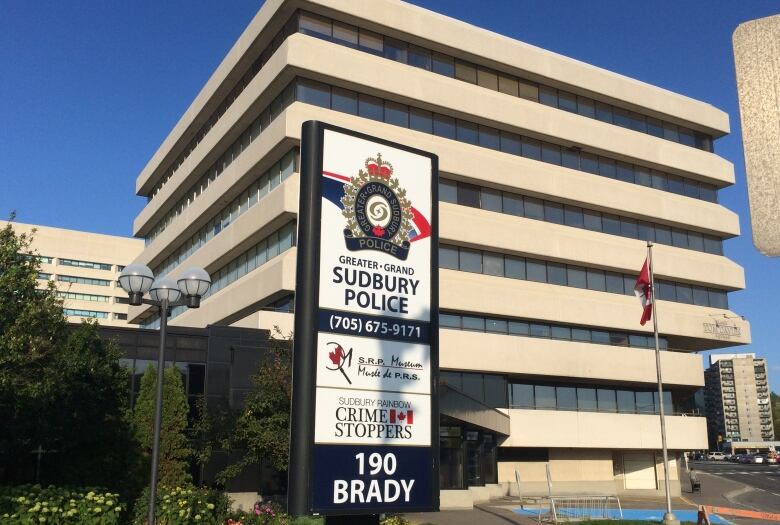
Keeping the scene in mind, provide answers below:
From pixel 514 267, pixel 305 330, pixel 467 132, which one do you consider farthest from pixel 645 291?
pixel 305 330

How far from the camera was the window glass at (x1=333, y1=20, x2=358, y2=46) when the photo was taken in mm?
40062

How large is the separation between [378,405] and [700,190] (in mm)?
44194

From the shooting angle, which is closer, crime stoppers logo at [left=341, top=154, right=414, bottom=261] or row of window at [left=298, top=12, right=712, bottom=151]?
crime stoppers logo at [left=341, top=154, right=414, bottom=261]

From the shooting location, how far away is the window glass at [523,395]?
43.2 m

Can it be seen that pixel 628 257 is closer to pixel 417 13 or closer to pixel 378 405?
pixel 417 13

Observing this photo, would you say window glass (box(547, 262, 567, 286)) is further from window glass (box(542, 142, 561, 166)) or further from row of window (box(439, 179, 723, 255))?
window glass (box(542, 142, 561, 166))

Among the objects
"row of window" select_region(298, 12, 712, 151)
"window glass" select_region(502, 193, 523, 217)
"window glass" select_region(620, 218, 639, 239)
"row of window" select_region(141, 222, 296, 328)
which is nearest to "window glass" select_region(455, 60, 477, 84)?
"row of window" select_region(298, 12, 712, 151)

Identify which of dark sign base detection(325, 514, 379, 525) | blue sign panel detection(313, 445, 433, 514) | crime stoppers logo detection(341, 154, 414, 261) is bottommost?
dark sign base detection(325, 514, 379, 525)

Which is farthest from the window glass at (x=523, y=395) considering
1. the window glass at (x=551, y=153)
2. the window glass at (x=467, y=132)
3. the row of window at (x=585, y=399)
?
the window glass at (x=467, y=132)

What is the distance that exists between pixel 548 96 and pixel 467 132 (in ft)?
23.3

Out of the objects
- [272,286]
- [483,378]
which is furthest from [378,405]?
[483,378]

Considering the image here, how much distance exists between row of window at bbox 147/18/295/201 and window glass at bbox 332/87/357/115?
13.0 feet

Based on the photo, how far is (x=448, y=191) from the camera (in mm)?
42344

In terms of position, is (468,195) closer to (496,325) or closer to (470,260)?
(470,260)
